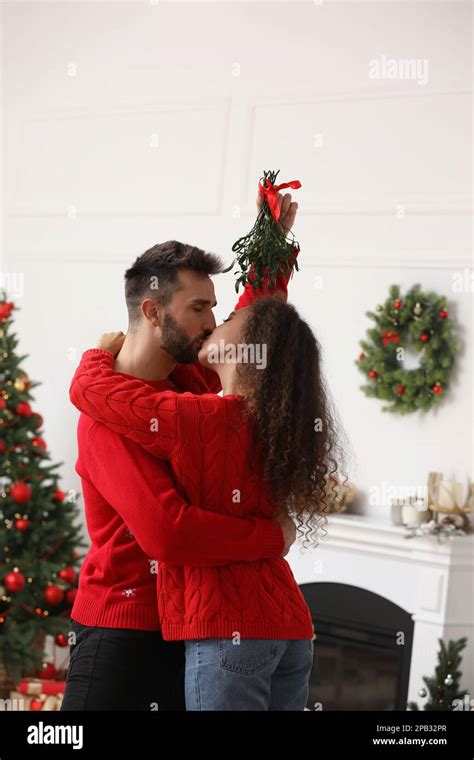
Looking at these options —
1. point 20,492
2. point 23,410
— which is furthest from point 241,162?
point 20,492

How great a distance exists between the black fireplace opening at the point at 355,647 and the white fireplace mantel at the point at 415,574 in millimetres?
68

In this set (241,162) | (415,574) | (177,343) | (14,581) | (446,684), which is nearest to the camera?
(177,343)

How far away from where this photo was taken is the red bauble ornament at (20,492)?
14.9 ft

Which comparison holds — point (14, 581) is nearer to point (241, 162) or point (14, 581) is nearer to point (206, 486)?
point (241, 162)

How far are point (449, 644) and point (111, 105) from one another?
347 centimetres

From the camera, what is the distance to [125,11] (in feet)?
18.5

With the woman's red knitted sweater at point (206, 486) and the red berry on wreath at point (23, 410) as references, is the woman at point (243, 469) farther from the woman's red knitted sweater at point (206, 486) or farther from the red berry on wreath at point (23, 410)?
the red berry on wreath at point (23, 410)

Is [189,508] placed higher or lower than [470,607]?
higher

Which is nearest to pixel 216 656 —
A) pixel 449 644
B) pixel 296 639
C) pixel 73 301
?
pixel 296 639

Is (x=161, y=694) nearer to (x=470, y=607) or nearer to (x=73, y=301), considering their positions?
(x=470, y=607)

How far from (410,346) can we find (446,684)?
5.11 feet

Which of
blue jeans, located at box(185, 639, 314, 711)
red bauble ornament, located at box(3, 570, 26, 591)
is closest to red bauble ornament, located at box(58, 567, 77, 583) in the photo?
red bauble ornament, located at box(3, 570, 26, 591)

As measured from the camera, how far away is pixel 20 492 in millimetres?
4527

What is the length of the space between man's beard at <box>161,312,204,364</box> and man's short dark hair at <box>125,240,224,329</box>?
0.05 metres
